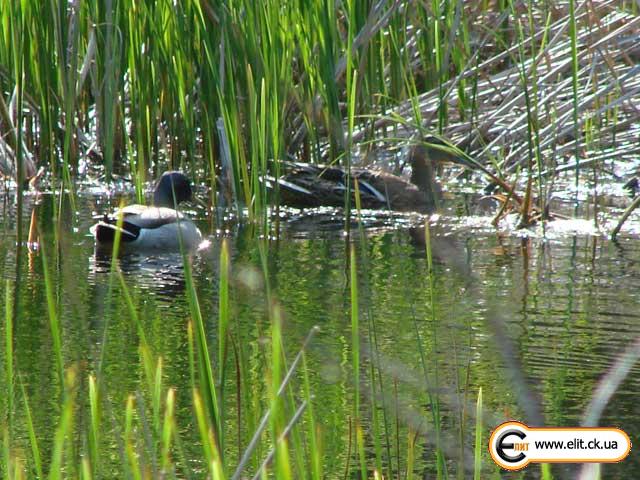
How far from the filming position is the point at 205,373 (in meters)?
2.17

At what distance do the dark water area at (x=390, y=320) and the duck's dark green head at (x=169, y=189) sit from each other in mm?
189

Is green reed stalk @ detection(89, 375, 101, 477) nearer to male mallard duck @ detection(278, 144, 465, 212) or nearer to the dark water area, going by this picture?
the dark water area

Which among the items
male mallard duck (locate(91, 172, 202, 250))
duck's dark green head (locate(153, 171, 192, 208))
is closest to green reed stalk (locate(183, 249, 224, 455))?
male mallard duck (locate(91, 172, 202, 250))

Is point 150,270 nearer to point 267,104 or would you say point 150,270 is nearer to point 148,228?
point 148,228

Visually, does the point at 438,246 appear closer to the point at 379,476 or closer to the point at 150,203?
the point at 150,203

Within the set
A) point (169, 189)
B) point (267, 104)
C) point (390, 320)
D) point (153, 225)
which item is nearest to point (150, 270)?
point (153, 225)

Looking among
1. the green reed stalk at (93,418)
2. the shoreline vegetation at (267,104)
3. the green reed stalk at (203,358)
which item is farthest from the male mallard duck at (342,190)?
the green reed stalk at (93,418)

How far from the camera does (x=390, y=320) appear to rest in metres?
4.98

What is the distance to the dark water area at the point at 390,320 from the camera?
3523 millimetres

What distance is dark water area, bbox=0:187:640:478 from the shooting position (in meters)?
3.52

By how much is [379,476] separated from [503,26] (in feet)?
25.8

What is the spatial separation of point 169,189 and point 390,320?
2.91 meters

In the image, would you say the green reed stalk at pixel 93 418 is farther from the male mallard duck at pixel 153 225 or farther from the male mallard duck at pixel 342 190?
the male mallard duck at pixel 342 190

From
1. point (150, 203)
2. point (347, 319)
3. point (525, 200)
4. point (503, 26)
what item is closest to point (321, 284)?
point (347, 319)
